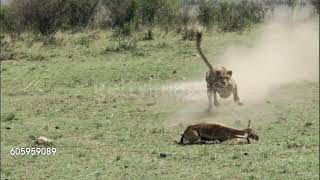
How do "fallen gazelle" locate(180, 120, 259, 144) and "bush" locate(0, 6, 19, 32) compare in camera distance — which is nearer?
"fallen gazelle" locate(180, 120, 259, 144)

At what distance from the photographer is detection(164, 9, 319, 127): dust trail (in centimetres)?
1391

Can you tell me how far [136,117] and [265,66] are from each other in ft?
18.5

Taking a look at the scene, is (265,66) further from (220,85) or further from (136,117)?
(136,117)

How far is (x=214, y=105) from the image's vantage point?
1419cm

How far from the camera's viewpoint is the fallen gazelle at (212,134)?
36.3 ft

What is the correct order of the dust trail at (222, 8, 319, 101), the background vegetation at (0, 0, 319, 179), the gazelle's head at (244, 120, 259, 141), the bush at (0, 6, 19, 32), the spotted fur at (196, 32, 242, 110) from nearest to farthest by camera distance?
the background vegetation at (0, 0, 319, 179)
the gazelle's head at (244, 120, 259, 141)
the spotted fur at (196, 32, 242, 110)
the dust trail at (222, 8, 319, 101)
the bush at (0, 6, 19, 32)

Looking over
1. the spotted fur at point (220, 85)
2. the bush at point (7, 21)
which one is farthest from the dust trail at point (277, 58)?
the bush at point (7, 21)

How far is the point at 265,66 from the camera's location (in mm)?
18750

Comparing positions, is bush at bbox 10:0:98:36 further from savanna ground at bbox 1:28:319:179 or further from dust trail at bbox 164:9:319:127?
dust trail at bbox 164:9:319:127

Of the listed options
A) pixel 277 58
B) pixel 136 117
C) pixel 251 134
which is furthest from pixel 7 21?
pixel 251 134

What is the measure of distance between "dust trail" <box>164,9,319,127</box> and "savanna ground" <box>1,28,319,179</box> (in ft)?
0.30

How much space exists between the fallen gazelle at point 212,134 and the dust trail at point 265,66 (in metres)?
1.81

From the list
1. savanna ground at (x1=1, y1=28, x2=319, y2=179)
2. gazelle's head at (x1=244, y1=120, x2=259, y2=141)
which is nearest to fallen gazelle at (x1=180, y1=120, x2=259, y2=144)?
gazelle's head at (x1=244, y1=120, x2=259, y2=141)

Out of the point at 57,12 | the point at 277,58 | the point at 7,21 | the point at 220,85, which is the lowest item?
the point at 7,21
